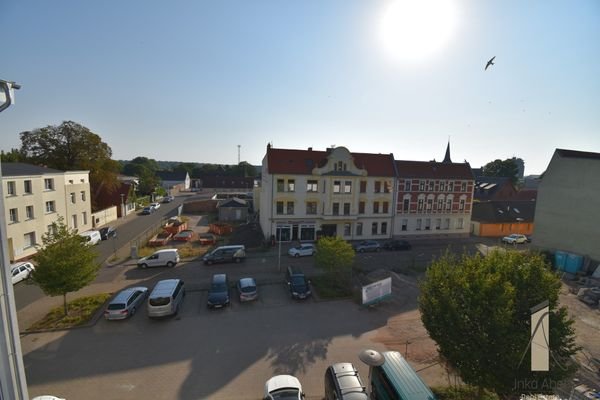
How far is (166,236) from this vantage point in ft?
117

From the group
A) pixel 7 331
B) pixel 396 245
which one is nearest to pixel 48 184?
pixel 7 331

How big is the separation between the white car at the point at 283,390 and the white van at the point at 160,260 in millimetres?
18161

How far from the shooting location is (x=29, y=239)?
1099 inches

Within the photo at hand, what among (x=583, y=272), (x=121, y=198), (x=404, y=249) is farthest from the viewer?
(x=121, y=198)

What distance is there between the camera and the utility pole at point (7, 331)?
5586mm

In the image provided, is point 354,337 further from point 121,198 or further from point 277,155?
point 121,198

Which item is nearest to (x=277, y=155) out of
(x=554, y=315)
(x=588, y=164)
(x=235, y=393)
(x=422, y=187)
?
(x=422, y=187)

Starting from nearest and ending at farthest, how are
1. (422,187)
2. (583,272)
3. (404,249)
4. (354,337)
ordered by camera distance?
(354,337), (583,272), (404,249), (422,187)

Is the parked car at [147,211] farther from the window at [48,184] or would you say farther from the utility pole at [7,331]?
the utility pole at [7,331]

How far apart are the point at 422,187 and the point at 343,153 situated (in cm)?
1210

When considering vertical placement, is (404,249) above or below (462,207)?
below

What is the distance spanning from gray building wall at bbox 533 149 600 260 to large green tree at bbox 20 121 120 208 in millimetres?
55477

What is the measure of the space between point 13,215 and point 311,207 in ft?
90.5

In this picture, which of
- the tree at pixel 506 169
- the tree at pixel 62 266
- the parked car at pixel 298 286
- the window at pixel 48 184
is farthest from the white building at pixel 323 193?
the tree at pixel 506 169
